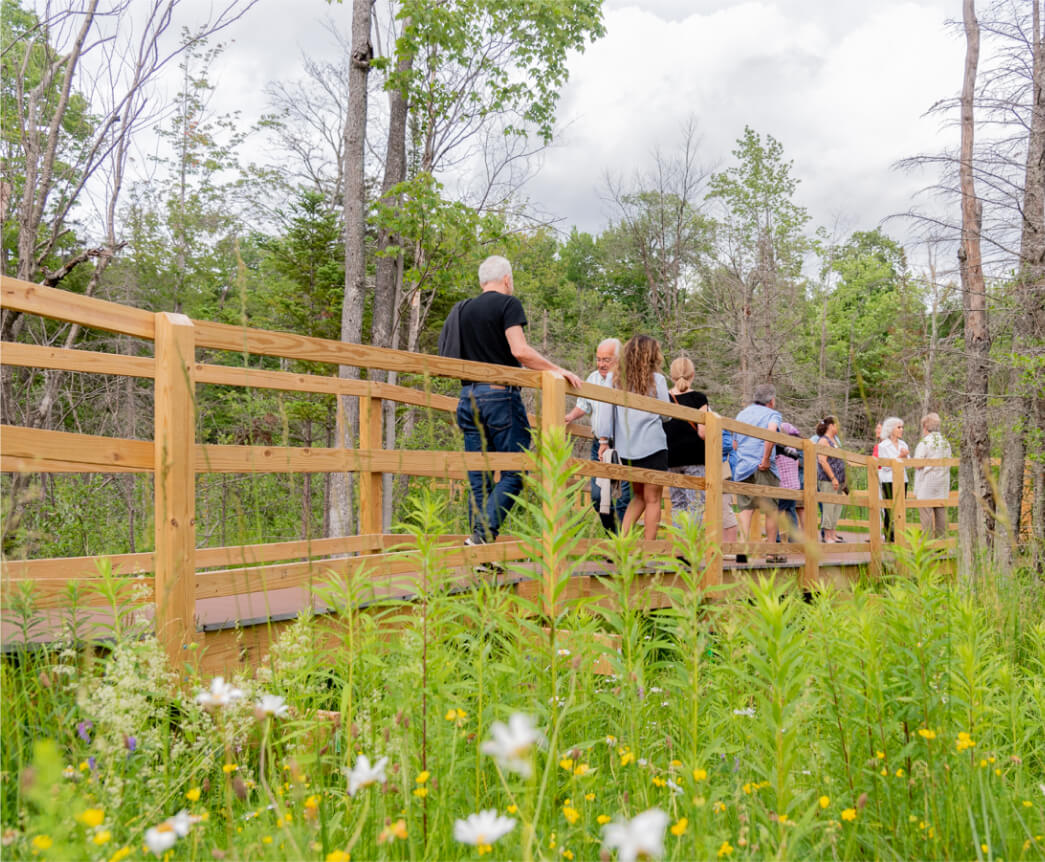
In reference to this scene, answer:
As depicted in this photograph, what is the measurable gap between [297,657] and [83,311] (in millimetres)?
1731

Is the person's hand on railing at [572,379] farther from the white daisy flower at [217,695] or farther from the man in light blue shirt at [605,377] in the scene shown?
the white daisy flower at [217,695]

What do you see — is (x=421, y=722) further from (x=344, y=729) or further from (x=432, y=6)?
(x=432, y=6)

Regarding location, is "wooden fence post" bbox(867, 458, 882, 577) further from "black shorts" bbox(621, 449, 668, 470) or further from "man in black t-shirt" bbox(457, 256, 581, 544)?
"man in black t-shirt" bbox(457, 256, 581, 544)

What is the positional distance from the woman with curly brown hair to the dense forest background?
4.38ft

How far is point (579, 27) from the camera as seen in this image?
41.6 feet

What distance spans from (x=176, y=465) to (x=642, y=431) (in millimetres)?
3690

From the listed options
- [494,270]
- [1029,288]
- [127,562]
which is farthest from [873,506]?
[127,562]

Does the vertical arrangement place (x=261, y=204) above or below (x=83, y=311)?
above

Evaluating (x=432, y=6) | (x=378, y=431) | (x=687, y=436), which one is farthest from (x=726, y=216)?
(x=378, y=431)

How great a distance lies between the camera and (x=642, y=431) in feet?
19.7

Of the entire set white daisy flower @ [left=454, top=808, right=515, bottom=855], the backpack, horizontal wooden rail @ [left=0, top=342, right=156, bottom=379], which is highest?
the backpack

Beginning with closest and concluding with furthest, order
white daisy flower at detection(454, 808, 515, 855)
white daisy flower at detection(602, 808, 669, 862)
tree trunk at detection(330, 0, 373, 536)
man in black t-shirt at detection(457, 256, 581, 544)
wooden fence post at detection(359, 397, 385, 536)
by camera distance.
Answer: white daisy flower at detection(602, 808, 669, 862)
white daisy flower at detection(454, 808, 515, 855)
man in black t-shirt at detection(457, 256, 581, 544)
wooden fence post at detection(359, 397, 385, 536)
tree trunk at detection(330, 0, 373, 536)

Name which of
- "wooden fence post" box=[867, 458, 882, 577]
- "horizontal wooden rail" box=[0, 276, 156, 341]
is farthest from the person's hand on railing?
"wooden fence post" box=[867, 458, 882, 577]

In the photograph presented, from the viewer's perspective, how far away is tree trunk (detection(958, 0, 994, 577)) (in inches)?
382
